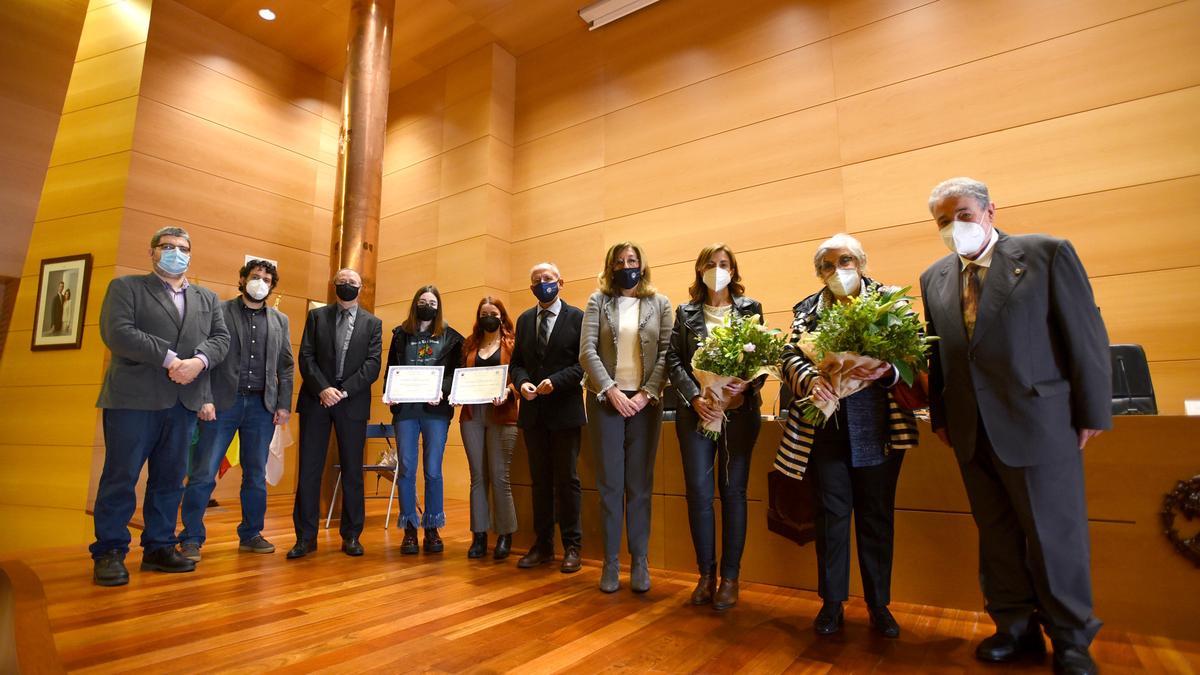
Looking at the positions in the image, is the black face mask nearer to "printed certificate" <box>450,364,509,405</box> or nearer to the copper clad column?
"printed certificate" <box>450,364,509,405</box>

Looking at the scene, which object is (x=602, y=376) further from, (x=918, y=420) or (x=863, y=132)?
(x=863, y=132)

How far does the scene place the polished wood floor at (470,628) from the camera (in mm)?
1677

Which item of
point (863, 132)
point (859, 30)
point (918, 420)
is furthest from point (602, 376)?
point (859, 30)

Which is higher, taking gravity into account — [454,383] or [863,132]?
[863,132]

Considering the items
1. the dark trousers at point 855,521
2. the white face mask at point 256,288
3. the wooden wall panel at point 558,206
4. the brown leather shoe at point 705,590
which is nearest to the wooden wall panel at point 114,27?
the wooden wall panel at point 558,206

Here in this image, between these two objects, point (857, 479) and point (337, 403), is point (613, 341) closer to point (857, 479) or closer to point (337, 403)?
point (857, 479)

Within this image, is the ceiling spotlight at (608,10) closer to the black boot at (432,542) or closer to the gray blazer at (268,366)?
the gray blazer at (268,366)

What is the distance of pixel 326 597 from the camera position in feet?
7.60

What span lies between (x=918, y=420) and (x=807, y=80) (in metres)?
3.30

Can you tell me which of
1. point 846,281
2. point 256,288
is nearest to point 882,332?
point 846,281

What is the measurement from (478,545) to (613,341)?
4.36 feet

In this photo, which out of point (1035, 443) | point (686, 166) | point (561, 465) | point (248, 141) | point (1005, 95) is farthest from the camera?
point (248, 141)

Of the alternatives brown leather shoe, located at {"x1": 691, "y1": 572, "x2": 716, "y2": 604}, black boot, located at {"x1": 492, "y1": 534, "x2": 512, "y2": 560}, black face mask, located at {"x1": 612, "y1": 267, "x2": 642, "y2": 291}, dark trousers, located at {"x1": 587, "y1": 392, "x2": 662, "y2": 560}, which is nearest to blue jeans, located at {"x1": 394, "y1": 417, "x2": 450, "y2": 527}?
black boot, located at {"x1": 492, "y1": 534, "x2": 512, "y2": 560}

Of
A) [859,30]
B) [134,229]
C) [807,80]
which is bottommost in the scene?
[134,229]
